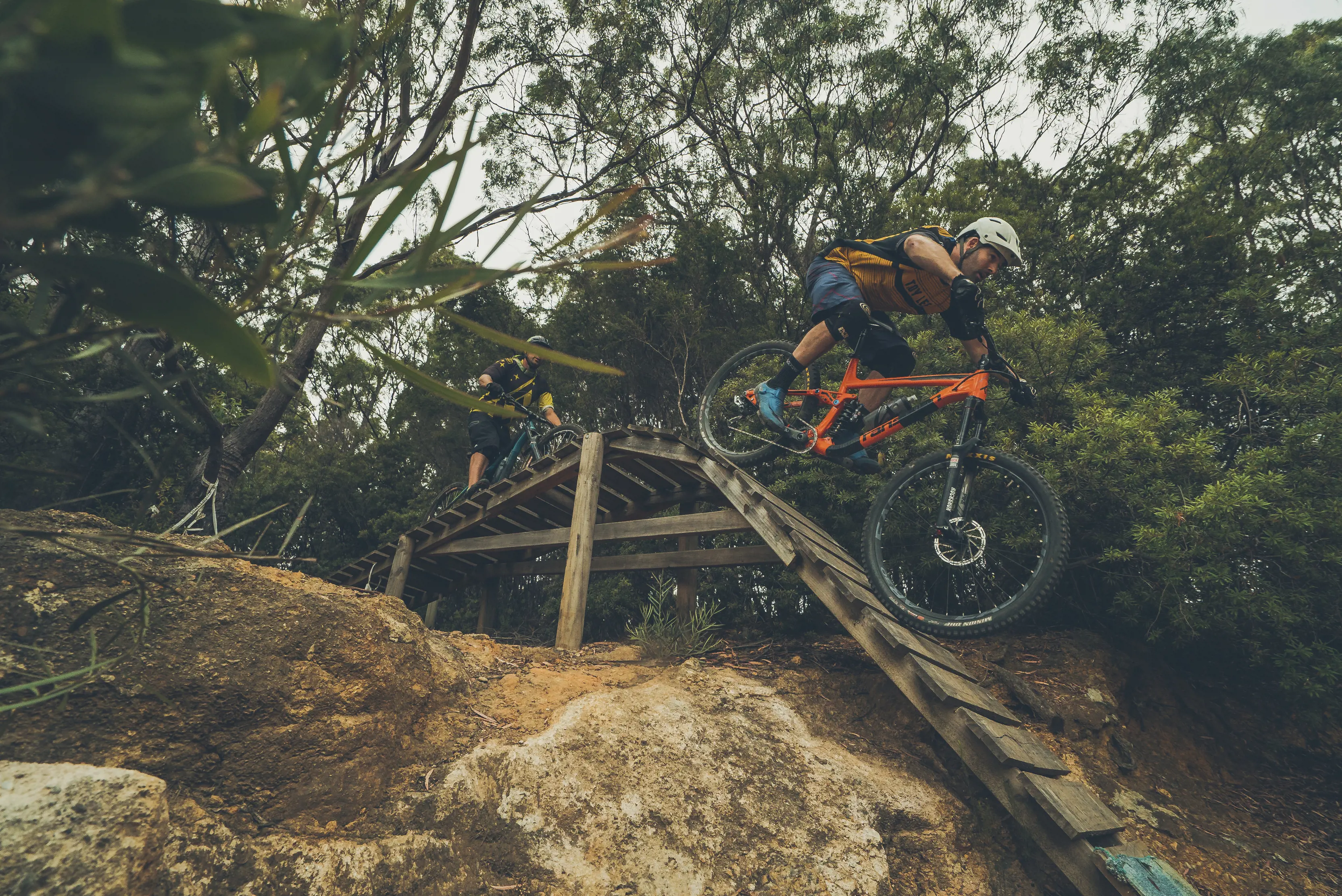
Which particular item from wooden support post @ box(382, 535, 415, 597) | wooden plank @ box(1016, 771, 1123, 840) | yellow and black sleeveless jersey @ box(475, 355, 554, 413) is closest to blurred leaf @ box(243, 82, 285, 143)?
wooden plank @ box(1016, 771, 1123, 840)

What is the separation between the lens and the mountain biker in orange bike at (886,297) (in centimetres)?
406

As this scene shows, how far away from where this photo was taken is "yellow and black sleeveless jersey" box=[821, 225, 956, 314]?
4281 mm

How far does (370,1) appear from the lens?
2.19 ft

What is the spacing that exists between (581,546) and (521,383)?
9.70 ft

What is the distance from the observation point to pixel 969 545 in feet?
12.5

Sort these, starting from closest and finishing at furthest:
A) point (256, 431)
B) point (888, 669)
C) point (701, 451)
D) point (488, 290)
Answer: point (888, 669) < point (701, 451) < point (256, 431) < point (488, 290)

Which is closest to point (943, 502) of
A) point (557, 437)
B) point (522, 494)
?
point (522, 494)

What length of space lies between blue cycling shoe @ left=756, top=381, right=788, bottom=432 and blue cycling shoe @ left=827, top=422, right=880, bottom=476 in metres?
0.40

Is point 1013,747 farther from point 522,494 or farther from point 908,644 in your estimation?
point 522,494

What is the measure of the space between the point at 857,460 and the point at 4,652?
168 inches

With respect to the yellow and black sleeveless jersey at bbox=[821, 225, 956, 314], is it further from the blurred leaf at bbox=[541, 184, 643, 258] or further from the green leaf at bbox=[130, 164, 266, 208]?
the green leaf at bbox=[130, 164, 266, 208]

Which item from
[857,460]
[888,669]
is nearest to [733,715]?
[888,669]

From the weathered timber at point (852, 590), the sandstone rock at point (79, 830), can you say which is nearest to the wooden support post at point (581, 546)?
the weathered timber at point (852, 590)

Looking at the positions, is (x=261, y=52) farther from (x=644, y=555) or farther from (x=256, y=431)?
(x=256, y=431)
